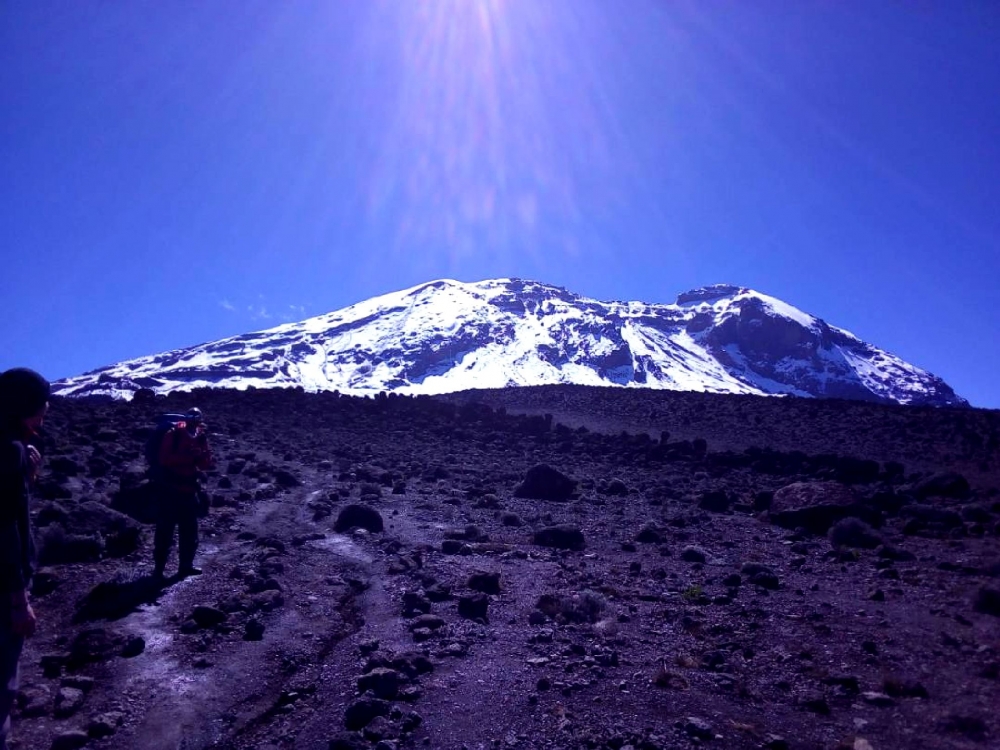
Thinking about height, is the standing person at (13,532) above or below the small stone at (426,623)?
above

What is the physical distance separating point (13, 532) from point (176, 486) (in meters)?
4.88

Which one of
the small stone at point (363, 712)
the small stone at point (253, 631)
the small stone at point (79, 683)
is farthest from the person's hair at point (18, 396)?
the small stone at point (253, 631)

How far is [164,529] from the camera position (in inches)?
326

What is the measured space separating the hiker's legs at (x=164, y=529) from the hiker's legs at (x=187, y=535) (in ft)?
0.42

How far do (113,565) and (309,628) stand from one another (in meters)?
3.23

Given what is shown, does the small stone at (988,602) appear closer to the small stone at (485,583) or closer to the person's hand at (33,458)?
the small stone at (485,583)

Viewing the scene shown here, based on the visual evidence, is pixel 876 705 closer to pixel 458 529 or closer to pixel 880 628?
pixel 880 628

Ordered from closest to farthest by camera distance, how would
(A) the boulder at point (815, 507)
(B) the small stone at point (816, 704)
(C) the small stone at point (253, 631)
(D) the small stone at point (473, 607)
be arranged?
(B) the small stone at point (816, 704) < (C) the small stone at point (253, 631) < (D) the small stone at point (473, 607) < (A) the boulder at point (815, 507)

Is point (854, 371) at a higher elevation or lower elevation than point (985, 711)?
higher

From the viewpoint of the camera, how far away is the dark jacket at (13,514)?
3.64m

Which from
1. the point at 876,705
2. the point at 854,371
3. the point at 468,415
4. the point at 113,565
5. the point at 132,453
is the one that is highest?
the point at 854,371

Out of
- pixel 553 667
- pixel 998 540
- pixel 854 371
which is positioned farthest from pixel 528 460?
pixel 854 371

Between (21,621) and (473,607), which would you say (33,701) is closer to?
(21,621)

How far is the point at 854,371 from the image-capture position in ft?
Answer: 498
